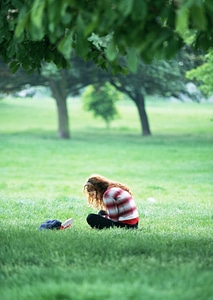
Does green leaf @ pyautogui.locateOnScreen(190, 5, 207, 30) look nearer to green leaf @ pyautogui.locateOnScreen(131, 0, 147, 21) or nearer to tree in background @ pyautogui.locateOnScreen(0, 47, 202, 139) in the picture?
green leaf @ pyautogui.locateOnScreen(131, 0, 147, 21)

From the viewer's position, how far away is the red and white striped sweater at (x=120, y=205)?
8414mm

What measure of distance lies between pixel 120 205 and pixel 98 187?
0.54 meters

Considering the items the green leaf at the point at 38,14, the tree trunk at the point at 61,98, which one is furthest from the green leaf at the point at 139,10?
the tree trunk at the point at 61,98

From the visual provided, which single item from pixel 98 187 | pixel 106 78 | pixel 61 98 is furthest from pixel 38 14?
pixel 106 78

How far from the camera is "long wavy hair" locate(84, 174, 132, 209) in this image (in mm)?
8820

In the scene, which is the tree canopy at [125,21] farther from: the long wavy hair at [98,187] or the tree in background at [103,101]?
the tree in background at [103,101]

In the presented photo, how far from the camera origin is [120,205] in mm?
8461

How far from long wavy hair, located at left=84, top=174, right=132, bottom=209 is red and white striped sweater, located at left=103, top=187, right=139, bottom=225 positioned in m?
0.30

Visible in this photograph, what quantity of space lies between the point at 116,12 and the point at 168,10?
428mm

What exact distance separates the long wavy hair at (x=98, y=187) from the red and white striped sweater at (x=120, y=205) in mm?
299

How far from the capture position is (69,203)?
1298 cm

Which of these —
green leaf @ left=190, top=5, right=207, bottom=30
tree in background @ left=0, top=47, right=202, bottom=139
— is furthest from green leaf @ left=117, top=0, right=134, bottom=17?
tree in background @ left=0, top=47, right=202, bottom=139

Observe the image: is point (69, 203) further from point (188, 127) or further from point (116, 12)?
point (188, 127)

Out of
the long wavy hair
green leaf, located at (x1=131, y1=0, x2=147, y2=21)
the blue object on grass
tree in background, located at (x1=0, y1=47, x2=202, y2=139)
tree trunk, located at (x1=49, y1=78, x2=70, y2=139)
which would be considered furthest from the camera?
tree trunk, located at (x1=49, y1=78, x2=70, y2=139)
